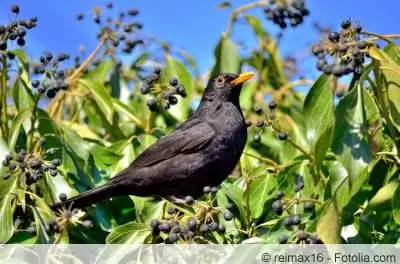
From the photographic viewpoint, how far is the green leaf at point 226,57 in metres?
6.72

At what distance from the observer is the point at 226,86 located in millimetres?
6422

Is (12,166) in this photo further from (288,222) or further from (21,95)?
(288,222)

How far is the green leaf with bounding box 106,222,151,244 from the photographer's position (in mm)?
4043

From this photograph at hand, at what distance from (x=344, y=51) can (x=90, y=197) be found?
6.29ft

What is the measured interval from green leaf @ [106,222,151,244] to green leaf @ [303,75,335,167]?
2.91 feet

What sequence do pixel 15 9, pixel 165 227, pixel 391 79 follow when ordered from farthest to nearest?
1. pixel 15 9
2. pixel 391 79
3. pixel 165 227

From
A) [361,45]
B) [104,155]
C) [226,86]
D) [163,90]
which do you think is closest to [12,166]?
[104,155]

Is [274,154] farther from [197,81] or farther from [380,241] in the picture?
[380,241]

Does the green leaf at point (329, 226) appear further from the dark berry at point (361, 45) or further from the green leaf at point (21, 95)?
the green leaf at point (21, 95)

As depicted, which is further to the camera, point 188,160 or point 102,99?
point 188,160

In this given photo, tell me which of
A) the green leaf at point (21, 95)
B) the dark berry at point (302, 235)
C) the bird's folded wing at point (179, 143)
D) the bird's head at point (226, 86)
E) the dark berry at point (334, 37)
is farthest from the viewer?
the bird's head at point (226, 86)

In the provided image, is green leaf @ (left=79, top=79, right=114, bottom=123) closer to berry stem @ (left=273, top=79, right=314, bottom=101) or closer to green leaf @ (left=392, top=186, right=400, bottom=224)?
berry stem @ (left=273, top=79, right=314, bottom=101)

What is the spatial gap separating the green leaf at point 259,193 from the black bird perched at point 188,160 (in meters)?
0.70

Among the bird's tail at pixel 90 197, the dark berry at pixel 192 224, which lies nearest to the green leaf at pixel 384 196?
the dark berry at pixel 192 224
